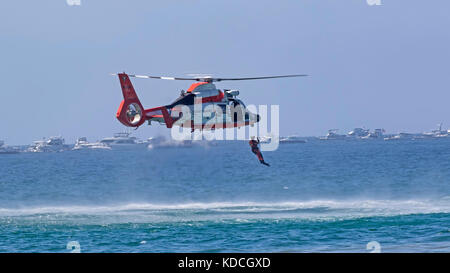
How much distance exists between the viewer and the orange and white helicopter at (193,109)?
26.6m

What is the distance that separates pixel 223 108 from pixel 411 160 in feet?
331

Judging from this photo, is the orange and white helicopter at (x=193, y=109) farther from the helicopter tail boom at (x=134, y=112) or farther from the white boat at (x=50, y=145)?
the white boat at (x=50, y=145)

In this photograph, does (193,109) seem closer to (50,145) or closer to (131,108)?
(131,108)

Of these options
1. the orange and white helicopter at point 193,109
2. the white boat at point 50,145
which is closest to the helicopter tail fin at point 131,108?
the orange and white helicopter at point 193,109

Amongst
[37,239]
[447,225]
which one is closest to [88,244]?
[37,239]

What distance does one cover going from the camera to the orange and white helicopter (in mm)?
26609

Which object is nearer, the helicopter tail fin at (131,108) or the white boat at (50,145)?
the helicopter tail fin at (131,108)

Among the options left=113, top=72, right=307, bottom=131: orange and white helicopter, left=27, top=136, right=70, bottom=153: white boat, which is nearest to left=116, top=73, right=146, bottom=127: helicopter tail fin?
left=113, top=72, right=307, bottom=131: orange and white helicopter

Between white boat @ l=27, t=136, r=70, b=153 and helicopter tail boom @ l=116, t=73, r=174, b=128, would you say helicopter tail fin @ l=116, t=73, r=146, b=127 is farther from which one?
white boat @ l=27, t=136, r=70, b=153

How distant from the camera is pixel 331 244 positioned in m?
29.6

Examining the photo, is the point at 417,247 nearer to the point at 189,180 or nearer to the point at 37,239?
the point at 37,239

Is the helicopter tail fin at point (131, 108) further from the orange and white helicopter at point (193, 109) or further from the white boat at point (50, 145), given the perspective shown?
the white boat at point (50, 145)

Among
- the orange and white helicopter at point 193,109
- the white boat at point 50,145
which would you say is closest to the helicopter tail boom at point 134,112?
the orange and white helicopter at point 193,109
